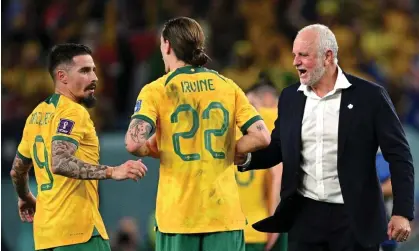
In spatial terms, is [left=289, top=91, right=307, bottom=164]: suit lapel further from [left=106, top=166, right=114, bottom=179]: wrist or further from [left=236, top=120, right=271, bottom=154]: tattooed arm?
[left=106, top=166, right=114, bottom=179]: wrist

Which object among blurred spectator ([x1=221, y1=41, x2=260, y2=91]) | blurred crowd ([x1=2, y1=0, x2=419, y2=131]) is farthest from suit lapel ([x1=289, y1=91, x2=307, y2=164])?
blurred crowd ([x1=2, y1=0, x2=419, y2=131])

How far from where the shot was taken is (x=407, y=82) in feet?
42.3

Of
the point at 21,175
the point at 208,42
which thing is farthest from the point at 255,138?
the point at 208,42

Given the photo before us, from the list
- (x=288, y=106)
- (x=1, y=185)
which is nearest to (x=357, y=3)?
(x=1, y=185)

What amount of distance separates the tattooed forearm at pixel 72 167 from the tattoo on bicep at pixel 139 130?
29 cm

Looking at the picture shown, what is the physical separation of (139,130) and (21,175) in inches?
50.2

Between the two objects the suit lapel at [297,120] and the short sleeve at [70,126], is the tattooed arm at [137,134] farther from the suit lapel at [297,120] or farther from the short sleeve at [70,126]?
the suit lapel at [297,120]

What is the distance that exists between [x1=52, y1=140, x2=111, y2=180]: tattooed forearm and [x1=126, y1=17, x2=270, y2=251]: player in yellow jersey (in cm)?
27

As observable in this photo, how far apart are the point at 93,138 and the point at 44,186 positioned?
0.40m

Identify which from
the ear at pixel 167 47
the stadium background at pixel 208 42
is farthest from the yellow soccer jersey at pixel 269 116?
the stadium background at pixel 208 42

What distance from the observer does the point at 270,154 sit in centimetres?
605

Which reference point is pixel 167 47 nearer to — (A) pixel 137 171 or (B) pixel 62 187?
(A) pixel 137 171

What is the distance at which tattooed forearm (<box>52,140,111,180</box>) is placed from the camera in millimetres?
5610

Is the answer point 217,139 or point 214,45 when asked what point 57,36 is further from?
point 217,139
